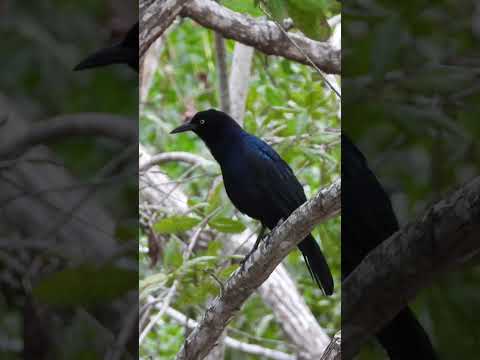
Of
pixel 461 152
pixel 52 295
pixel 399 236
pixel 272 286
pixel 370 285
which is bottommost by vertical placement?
pixel 272 286

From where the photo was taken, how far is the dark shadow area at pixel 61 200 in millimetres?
1497

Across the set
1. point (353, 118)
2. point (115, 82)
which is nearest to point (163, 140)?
point (115, 82)

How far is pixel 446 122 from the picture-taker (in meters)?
1.30

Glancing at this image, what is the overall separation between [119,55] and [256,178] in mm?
683

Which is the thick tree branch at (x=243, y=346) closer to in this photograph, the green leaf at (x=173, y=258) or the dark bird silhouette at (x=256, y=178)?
the green leaf at (x=173, y=258)

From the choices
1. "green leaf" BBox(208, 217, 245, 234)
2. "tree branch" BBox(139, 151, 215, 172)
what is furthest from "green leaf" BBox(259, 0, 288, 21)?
"tree branch" BBox(139, 151, 215, 172)

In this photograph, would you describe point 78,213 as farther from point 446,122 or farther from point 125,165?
point 446,122

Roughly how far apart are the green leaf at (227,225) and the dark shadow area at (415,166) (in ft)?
2.71

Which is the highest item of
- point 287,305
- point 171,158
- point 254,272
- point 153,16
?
point 153,16

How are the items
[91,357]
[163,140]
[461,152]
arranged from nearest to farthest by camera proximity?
1. [461,152]
2. [91,357]
3. [163,140]

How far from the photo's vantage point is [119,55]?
1.61m

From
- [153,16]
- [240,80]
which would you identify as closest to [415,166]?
[153,16]

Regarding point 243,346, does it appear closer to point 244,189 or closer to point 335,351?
point 244,189

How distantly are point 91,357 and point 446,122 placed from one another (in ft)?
2.73
